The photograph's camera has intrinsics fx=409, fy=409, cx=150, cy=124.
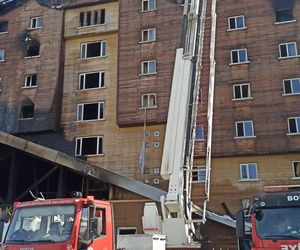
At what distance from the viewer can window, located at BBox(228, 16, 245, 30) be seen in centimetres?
2948

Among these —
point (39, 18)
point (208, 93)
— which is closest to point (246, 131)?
point (208, 93)

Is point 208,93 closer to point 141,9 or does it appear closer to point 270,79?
point 270,79

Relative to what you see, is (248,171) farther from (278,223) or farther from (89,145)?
(278,223)

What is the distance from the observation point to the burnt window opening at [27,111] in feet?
104

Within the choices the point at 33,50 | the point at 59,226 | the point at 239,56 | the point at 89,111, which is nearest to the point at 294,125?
the point at 239,56

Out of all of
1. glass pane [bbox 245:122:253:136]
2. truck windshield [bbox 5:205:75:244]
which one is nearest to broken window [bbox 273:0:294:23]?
glass pane [bbox 245:122:253:136]

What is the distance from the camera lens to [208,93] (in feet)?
62.6

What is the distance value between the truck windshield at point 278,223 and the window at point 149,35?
22215 mm

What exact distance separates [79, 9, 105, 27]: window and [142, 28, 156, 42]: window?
3.98 meters

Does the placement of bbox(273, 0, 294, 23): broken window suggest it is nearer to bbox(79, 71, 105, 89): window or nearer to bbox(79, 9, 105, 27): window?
bbox(79, 9, 105, 27): window

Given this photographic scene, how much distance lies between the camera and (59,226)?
9.45m

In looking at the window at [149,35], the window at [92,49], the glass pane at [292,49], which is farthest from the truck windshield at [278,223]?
the window at [92,49]

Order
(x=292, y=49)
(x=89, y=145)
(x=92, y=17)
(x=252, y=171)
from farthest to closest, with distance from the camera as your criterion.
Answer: (x=92, y=17)
(x=89, y=145)
(x=292, y=49)
(x=252, y=171)

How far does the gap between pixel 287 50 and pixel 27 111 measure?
19.8m
